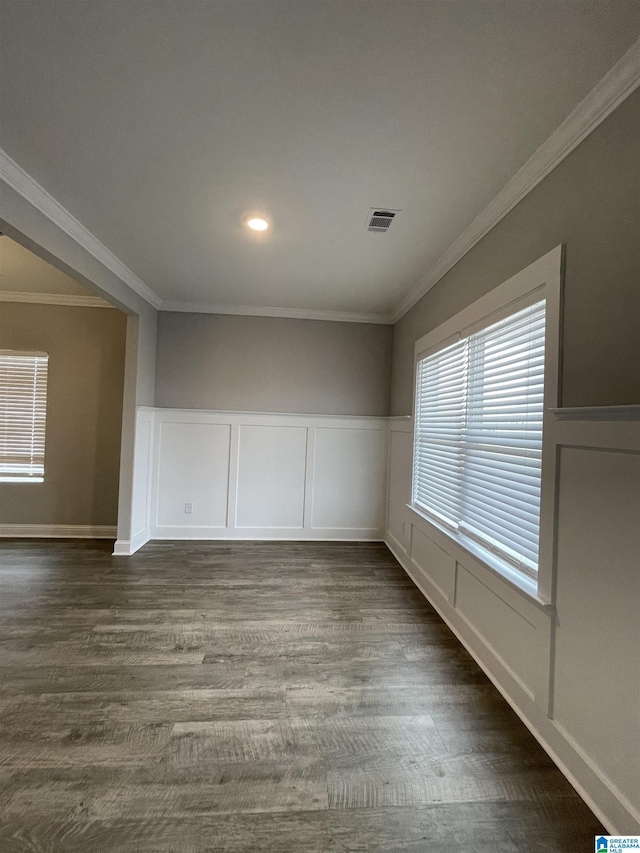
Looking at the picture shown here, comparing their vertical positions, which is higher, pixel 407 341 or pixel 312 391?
pixel 407 341

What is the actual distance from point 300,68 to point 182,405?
355 centimetres

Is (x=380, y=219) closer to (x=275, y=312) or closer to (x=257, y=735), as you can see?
(x=275, y=312)

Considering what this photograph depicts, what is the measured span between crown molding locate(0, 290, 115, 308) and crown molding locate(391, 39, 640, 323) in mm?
3785

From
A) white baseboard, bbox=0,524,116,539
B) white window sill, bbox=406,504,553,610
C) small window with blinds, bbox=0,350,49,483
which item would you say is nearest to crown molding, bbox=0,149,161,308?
small window with blinds, bbox=0,350,49,483

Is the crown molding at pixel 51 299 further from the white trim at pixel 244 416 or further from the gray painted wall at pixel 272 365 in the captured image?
Result: the white trim at pixel 244 416

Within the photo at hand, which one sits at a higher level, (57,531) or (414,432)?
(414,432)

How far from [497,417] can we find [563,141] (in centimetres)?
128

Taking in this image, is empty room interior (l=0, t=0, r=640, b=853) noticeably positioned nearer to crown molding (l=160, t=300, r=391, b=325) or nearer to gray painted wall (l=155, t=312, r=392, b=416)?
crown molding (l=160, t=300, r=391, b=325)

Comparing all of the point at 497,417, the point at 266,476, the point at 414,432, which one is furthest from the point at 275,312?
the point at 497,417

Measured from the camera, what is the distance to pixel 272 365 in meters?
4.54

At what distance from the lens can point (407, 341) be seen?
13.3 feet

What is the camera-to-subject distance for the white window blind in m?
1.88

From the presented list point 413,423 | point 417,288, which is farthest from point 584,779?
point 417,288

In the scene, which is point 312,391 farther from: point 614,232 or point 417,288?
point 614,232
